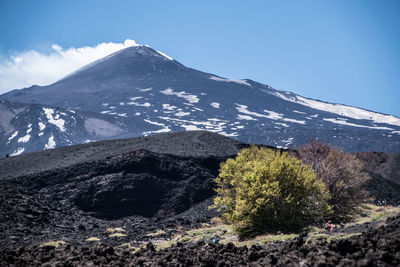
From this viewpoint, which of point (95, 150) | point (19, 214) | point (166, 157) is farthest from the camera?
point (95, 150)

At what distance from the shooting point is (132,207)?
3131cm

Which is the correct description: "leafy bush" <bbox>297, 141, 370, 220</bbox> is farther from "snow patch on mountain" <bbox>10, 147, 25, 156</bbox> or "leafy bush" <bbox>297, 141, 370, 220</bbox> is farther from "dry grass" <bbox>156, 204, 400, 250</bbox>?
"snow patch on mountain" <bbox>10, 147, 25, 156</bbox>

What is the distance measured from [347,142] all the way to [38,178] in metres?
161

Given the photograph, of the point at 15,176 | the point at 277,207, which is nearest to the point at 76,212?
the point at 15,176

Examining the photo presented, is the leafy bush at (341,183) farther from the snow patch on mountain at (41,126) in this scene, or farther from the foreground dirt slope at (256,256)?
the snow patch on mountain at (41,126)

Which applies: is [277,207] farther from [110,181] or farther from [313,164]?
[110,181]

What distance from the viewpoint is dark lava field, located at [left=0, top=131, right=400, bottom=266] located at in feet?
32.2

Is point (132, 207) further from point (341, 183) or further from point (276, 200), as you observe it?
point (341, 183)

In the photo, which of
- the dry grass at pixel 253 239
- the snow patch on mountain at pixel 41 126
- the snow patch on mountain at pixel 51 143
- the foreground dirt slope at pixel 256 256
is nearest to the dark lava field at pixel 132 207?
the foreground dirt slope at pixel 256 256

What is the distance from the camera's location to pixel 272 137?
7165 inches

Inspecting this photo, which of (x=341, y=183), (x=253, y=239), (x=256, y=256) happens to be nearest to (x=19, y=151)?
(x=341, y=183)

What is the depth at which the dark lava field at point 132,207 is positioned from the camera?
983cm

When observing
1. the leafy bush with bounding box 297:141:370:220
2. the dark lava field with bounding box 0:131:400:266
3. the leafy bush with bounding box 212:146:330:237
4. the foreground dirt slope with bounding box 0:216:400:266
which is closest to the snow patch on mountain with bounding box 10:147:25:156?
the dark lava field with bounding box 0:131:400:266

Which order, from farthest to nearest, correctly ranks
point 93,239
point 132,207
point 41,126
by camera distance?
point 41,126
point 132,207
point 93,239
